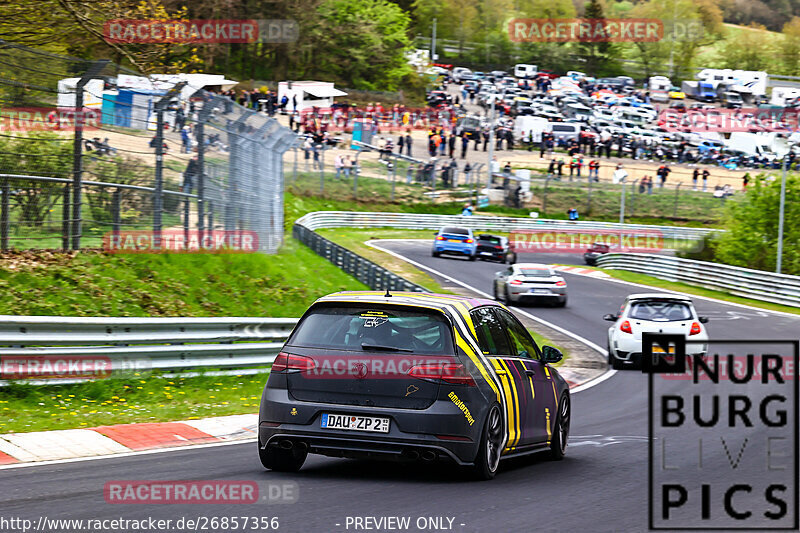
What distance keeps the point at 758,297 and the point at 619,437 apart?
28.0 meters

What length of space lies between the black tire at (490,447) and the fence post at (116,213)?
8.90 m

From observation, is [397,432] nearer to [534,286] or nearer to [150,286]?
[150,286]

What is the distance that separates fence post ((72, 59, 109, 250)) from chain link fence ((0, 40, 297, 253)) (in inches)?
0.5

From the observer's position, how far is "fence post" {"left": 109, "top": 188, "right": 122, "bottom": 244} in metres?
15.4

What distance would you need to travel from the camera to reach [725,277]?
3950cm

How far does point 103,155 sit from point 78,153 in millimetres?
470

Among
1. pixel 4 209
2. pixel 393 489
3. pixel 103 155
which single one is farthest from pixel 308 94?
pixel 393 489

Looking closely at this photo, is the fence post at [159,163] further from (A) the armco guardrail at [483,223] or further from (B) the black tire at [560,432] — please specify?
(A) the armco guardrail at [483,223]

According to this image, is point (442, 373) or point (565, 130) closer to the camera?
point (442, 373)

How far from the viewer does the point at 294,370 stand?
7.82 meters

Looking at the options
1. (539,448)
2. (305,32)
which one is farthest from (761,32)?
(539,448)

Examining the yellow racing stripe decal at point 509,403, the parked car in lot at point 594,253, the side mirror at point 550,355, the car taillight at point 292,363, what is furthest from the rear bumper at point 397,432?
the parked car in lot at point 594,253

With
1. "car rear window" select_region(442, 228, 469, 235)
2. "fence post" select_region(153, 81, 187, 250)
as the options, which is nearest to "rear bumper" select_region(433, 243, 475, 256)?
"car rear window" select_region(442, 228, 469, 235)

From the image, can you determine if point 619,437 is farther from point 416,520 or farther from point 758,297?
point 758,297
